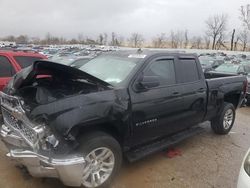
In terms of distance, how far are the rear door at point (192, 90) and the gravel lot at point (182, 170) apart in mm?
614

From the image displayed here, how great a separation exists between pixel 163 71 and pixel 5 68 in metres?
3.49

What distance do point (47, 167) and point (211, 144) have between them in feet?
12.3

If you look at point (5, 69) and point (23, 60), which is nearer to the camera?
point (5, 69)

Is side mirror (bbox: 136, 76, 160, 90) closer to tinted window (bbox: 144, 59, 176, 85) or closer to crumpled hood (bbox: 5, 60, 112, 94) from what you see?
tinted window (bbox: 144, 59, 176, 85)

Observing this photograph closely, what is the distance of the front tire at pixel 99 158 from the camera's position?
357 cm

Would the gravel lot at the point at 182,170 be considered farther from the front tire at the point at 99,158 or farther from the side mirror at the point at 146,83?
the side mirror at the point at 146,83

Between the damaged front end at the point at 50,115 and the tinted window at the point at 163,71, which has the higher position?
the tinted window at the point at 163,71

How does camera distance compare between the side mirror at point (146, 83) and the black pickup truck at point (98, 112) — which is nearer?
the black pickup truck at point (98, 112)

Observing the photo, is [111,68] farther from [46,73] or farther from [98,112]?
[98,112]

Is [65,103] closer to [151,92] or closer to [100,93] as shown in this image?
[100,93]

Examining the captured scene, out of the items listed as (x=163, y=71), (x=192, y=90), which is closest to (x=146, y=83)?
(x=163, y=71)

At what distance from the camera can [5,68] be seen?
6.27 metres

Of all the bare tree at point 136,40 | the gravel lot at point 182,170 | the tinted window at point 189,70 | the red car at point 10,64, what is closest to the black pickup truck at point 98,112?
the tinted window at point 189,70

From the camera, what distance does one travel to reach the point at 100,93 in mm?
3801
